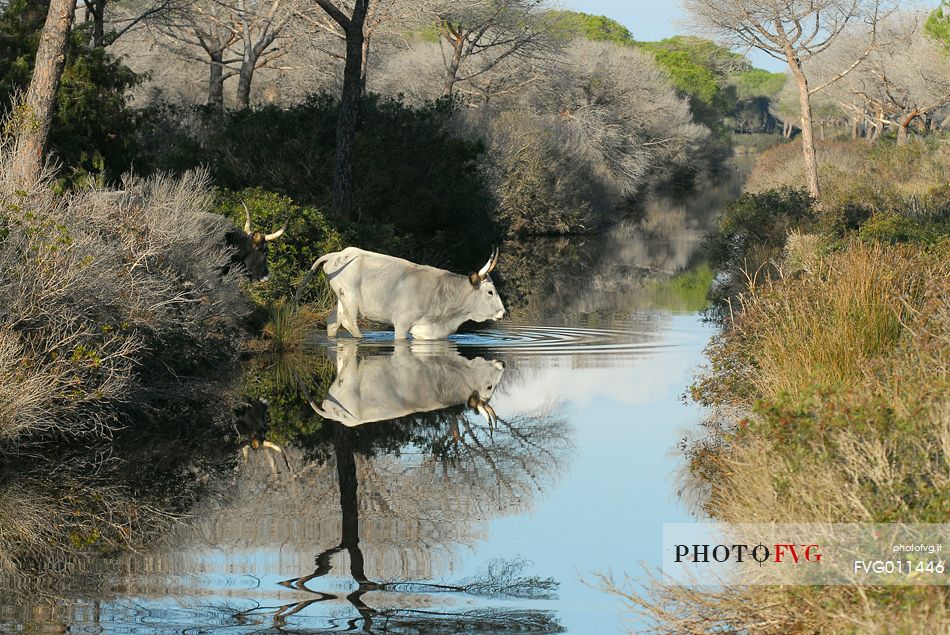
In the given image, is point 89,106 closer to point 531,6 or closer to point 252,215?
point 252,215

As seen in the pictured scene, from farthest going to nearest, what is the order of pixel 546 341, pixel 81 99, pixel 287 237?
pixel 81 99 → pixel 287 237 → pixel 546 341

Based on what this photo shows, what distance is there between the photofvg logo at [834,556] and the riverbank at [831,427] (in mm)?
75

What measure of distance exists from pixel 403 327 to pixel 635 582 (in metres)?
10.8

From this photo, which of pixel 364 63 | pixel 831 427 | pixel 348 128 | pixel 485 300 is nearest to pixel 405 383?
pixel 485 300

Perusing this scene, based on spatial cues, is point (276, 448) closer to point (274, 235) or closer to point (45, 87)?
point (45, 87)

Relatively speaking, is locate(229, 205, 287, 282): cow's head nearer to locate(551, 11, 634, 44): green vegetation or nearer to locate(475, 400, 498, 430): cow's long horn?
locate(475, 400, 498, 430): cow's long horn

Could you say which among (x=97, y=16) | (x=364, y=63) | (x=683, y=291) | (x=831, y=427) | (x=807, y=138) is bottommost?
(x=831, y=427)

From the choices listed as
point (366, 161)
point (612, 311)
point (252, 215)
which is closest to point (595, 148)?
point (366, 161)

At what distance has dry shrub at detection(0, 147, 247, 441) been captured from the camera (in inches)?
423

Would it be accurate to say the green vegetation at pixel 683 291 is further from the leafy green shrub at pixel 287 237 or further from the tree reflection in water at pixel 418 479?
the tree reflection in water at pixel 418 479

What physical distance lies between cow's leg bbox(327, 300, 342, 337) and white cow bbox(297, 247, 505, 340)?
0.60ft

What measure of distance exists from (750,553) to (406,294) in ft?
38.2

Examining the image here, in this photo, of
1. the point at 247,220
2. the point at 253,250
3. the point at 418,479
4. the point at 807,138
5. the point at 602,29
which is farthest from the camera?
the point at 602,29

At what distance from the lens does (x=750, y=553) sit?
681 centimetres
